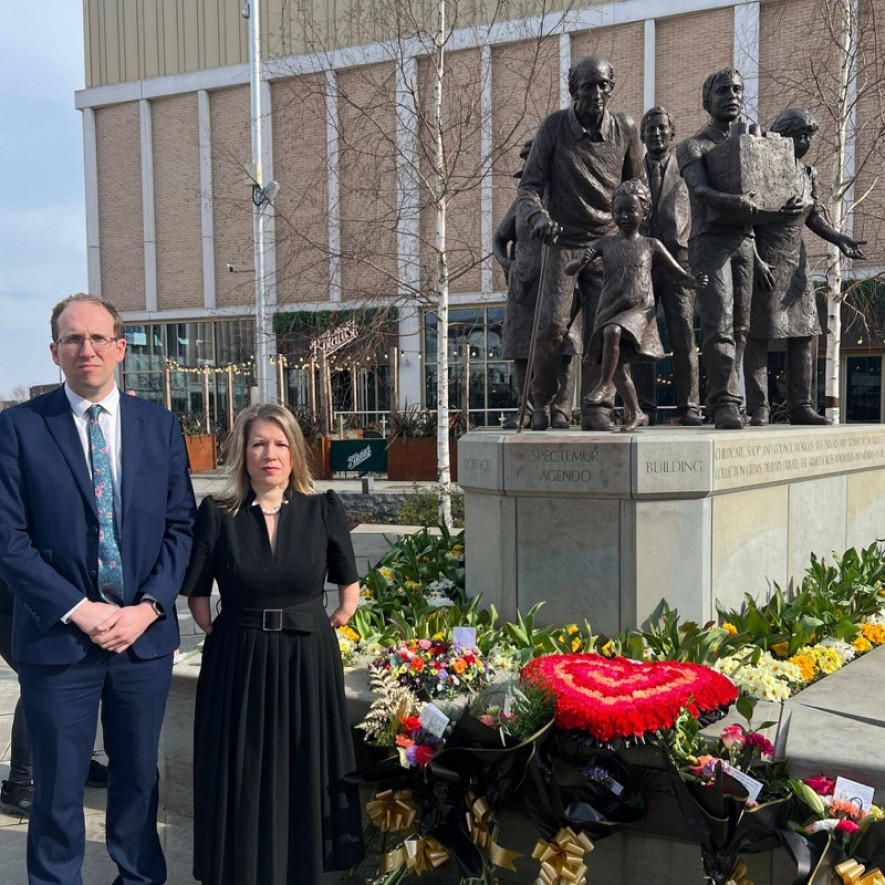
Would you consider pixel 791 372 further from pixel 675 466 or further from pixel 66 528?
pixel 66 528

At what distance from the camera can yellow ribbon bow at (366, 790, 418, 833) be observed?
3242 millimetres

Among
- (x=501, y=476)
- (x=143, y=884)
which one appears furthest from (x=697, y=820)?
(x=501, y=476)

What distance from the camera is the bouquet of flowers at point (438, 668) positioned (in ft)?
12.1

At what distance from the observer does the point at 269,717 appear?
2.98 metres

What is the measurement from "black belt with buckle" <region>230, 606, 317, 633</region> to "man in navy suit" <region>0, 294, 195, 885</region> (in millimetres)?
260

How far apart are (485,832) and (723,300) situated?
14.7 feet

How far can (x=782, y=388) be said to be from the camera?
22.0m

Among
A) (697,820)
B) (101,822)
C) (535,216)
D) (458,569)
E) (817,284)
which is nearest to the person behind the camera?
(697,820)

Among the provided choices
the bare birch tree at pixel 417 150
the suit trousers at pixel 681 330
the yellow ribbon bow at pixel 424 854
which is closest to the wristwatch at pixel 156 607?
the yellow ribbon bow at pixel 424 854

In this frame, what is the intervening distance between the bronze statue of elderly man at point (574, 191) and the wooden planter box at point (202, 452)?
15.0m

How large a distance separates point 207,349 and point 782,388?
19.3m

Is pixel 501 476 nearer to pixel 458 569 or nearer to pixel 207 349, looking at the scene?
pixel 458 569

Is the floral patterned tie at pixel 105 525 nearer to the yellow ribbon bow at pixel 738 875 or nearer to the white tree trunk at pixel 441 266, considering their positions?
the yellow ribbon bow at pixel 738 875

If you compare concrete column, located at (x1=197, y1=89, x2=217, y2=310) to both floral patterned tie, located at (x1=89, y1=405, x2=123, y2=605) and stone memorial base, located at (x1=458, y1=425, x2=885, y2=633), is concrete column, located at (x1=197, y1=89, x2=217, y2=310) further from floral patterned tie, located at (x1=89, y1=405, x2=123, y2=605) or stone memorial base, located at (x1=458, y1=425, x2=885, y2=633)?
floral patterned tie, located at (x1=89, y1=405, x2=123, y2=605)
